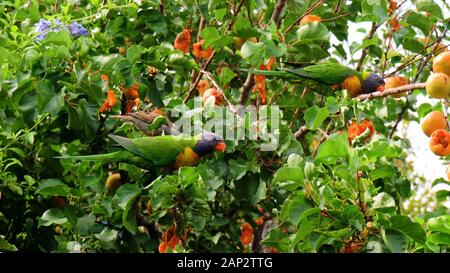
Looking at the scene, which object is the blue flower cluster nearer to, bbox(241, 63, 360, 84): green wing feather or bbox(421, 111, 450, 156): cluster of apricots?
bbox(241, 63, 360, 84): green wing feather

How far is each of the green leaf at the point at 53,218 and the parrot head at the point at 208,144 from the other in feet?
1.87

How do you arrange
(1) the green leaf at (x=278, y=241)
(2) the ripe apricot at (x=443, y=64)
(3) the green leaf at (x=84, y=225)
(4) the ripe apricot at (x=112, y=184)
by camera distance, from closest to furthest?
(2) the ripe apricot at (x=443, y=64), (1) the green leaf at (x=278, y=241), (3) the green leaf at (x=84, y=225), (4) the ripe apricot at (x=112, y=184)

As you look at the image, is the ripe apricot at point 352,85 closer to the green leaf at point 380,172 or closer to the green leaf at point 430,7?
the green leaf at point 430,7

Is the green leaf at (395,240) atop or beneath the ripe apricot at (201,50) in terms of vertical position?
beneath

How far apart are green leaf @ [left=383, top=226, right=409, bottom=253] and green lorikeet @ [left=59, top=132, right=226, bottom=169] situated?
0.51 m

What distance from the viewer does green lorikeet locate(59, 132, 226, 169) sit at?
1669 millimetres

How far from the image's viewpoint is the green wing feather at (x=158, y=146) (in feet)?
5.47

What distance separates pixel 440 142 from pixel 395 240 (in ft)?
1.16

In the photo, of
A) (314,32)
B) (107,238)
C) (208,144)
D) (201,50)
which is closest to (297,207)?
(208,144)

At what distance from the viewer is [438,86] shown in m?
1.60

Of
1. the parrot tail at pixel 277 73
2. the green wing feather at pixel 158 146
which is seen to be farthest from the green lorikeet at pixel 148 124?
the parrot tail at pixel 277 73

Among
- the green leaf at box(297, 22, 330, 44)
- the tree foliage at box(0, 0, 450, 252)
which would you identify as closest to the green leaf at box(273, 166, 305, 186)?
the tree foliage at box(0, 0, 450, 252)
